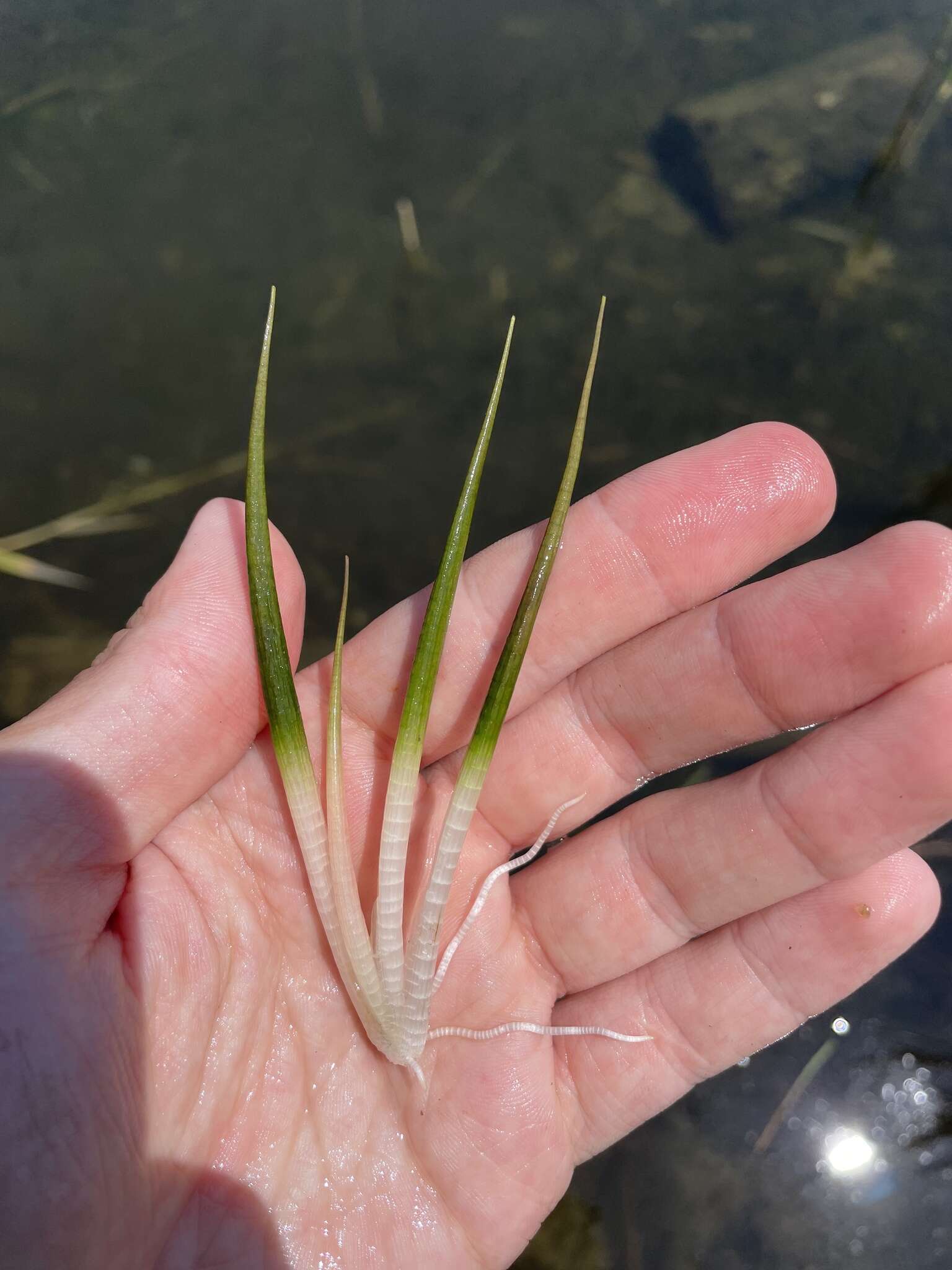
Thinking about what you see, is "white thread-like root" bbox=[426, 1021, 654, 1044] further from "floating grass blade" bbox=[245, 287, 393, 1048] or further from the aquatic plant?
"floating grass blade" bbox=[245, 287, 393, 1048]

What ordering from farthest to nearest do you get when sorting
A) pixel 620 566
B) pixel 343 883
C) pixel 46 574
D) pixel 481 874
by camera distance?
pixel 46 574, pixel 481 874, pixel 620 566, pixel 343 883

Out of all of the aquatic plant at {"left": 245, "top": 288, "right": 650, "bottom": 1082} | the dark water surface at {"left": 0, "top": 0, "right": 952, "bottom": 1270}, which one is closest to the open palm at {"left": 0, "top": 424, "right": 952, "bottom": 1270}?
the aquatic plant at {"left": 245, "top": 288, "right": 650, "bottom": 1082}

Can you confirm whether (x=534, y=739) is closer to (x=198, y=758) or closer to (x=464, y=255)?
(x=198, y=758)

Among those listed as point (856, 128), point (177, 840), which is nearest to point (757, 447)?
point (177, 840)

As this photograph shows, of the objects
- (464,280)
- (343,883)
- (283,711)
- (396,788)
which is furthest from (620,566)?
(464,280)

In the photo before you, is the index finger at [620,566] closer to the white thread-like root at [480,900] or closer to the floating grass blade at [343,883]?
the floating grass blade at [343,883]

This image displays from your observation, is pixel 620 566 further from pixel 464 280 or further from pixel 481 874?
pixel 464 280
